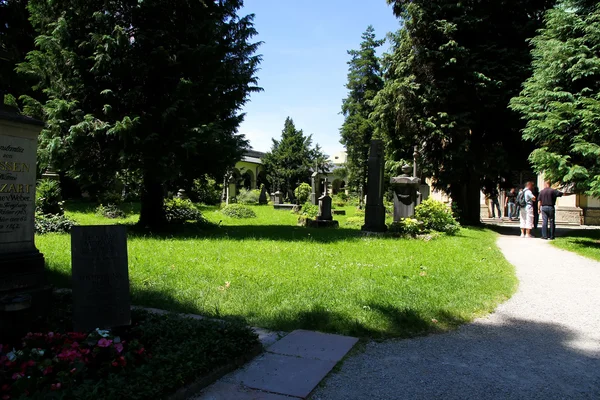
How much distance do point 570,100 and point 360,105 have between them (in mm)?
28869

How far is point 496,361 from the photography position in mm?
3715

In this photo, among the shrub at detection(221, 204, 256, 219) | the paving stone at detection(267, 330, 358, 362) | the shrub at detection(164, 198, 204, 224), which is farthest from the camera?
the shrub at detection(221, 204, 256, 219)

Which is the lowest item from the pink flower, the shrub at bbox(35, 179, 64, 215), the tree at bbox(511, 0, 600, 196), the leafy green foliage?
the pink flower

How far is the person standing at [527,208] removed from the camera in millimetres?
14164

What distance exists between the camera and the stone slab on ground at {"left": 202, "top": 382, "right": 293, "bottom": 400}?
9.71 feet

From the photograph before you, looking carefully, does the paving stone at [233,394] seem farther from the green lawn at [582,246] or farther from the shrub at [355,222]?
the shrub at [355,222]

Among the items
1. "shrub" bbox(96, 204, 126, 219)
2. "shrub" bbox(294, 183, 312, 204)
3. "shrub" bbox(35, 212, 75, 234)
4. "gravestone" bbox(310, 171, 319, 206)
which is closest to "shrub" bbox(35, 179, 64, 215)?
"shrub" bbox(35, 212, 75, 234)

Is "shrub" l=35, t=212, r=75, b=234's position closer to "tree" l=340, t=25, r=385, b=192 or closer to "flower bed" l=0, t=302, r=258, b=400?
"flower bed" l=0, t=302, r=258, b=400

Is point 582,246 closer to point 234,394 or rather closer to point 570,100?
point 570,100

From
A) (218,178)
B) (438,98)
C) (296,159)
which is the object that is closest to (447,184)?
(438,98)

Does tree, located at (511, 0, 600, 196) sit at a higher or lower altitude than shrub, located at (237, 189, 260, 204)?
higher

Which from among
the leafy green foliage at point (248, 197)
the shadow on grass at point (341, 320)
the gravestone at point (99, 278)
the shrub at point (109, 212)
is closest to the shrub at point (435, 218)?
the shadow on grass at point (341, 320)

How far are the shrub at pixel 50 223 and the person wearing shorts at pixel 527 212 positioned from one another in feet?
47.6

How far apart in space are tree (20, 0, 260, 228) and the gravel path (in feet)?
26.0
